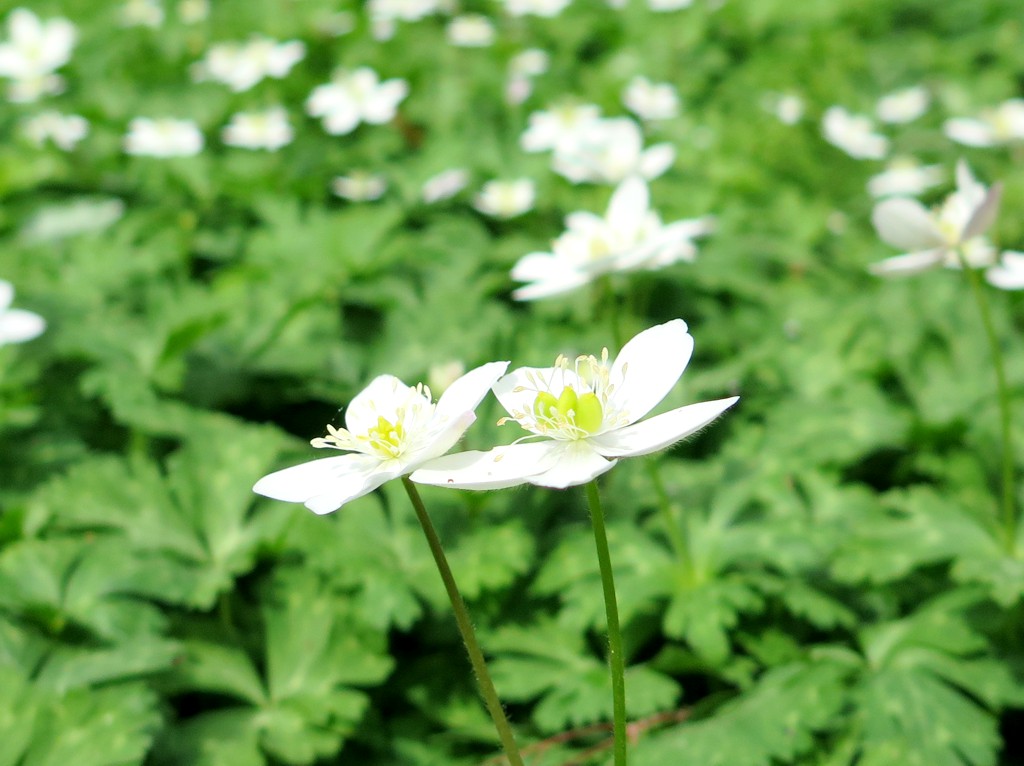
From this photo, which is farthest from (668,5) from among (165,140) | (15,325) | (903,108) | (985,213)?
(15,325)

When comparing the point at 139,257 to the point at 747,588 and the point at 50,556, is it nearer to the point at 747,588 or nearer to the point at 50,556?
the point at 50,556

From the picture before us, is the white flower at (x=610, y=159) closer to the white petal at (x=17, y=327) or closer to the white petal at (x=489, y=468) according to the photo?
the white petal at (x=17, y=327)

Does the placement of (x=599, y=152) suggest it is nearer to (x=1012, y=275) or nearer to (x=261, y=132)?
(x=261, y=132)

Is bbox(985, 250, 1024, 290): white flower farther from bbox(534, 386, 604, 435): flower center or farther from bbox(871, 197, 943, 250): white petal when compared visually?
bbox(534, 386, 604, 435): flower center

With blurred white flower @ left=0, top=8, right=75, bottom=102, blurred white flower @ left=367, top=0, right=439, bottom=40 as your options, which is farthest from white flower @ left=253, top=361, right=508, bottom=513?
blurred white flower @ left=367, top=0, right=439, bottom=40

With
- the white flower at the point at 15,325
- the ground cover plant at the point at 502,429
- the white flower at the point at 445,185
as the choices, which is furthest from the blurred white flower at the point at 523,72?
the white flower at the point at 15,325

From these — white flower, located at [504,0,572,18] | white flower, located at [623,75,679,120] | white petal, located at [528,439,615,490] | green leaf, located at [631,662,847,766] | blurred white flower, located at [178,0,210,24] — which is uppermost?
white petal, located at [528,439,615,490]
